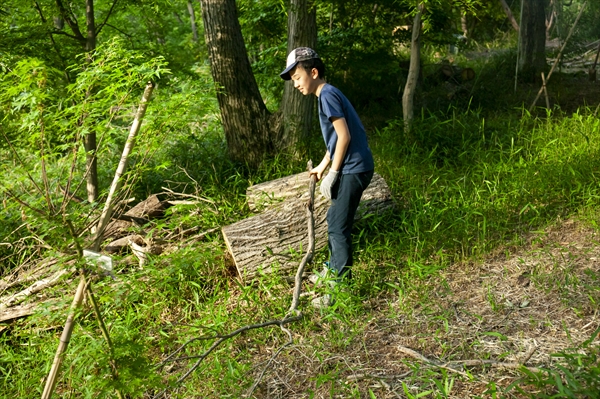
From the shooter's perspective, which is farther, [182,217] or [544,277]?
[182,217]

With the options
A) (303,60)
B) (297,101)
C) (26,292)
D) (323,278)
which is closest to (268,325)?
(323,278)

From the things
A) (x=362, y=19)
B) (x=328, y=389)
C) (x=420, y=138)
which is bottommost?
(x=328, y=389)

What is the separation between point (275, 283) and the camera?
180 inches

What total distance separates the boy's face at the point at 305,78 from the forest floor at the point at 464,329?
1685 millimetres

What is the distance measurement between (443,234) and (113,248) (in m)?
3.08

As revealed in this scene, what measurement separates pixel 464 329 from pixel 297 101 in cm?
366

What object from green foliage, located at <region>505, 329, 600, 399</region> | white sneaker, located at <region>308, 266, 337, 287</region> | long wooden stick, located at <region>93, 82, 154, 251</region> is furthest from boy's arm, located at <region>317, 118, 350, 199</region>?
green foliage, located at <region>505, 329, 600, 399</region>

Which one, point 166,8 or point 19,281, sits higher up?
point 166,8

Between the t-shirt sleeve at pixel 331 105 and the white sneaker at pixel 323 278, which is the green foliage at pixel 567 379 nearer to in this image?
the white sneaker at pixel 323 278

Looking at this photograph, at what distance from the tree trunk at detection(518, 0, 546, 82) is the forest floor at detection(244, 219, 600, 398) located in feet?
16.2

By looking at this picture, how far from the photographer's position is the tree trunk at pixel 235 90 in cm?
630

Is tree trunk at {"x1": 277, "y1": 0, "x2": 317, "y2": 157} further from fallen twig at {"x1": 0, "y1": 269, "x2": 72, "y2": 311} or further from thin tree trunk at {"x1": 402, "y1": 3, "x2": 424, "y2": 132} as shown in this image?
fallen twig at {"x1": 0, "y1": 269, "x2": 72, "y2": 311}

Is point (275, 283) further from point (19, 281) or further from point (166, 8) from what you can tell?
point (166, 8)

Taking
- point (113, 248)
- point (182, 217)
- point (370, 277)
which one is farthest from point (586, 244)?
point (113, 248)
